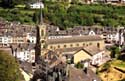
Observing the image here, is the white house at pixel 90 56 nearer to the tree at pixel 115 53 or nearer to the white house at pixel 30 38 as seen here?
the tree at pixel 115 53

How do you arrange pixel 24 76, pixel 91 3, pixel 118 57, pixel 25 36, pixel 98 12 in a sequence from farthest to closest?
1. pixel 91 3
2. pixel 98 12
3. pixel 25 36
4. pixel 118 57
5. pixel 24 76

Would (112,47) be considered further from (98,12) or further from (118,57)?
(98,12)

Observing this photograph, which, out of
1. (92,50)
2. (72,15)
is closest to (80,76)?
(92,50)

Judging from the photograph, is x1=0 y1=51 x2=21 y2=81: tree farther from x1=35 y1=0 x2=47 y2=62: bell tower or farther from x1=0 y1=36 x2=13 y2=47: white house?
x1=0 y1=36 x2=13 y2=47: white house

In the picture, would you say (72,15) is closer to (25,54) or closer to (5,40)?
(5,40)

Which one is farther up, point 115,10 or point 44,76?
point 44,76

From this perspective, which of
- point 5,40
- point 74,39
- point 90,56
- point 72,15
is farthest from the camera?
point 72,15

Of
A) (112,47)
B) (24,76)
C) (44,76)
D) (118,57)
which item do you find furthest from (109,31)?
(44,76)

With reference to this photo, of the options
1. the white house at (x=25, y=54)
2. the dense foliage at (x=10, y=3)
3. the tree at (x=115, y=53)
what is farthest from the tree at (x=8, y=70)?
the dense foliage at (x=10, y=3)
